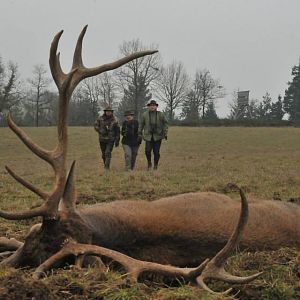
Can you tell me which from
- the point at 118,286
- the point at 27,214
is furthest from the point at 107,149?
the point at 118,286

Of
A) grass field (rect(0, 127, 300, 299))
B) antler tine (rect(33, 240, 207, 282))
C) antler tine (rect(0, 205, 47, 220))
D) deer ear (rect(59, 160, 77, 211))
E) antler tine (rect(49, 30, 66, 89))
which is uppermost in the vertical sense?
antler tine (rect(49, 30, 66, 89))

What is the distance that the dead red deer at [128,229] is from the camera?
3893 millimetres

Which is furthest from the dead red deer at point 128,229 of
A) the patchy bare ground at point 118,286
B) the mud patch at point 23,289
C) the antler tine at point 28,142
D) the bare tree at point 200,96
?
the bare tree at point 200,96

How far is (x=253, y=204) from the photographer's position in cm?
547

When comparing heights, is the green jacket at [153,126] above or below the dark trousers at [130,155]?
above

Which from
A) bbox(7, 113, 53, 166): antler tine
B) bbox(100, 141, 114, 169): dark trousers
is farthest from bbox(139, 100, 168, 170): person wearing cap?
bbox(7, 113, 53, 166): antler tine

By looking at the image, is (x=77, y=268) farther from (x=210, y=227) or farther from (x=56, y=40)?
(x=56, y=40)

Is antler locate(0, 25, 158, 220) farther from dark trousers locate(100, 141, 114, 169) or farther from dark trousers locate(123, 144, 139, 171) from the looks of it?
dark trousers locate(123, 144, 139, 171)

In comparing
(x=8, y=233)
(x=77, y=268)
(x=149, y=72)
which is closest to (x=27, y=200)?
(x=8, y=233)

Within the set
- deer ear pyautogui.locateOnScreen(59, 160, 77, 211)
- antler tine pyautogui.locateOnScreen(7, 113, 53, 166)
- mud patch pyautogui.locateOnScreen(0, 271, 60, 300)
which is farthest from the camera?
deer ear pyautogui.locateOnScreen(59, 160, 77, 211)

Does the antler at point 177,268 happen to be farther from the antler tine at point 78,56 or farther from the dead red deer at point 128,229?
the antler tine at point 78,56

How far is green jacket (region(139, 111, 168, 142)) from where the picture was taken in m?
14.1

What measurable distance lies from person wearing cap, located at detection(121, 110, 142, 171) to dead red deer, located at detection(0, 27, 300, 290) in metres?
9.64

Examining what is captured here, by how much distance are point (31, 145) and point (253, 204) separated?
8.18 ft
